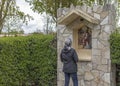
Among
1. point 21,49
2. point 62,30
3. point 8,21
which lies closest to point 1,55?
point 21,49

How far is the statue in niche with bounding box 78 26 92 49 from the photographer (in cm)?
1049

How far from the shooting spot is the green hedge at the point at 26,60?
10625mm

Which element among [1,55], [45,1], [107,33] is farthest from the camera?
[45,1]

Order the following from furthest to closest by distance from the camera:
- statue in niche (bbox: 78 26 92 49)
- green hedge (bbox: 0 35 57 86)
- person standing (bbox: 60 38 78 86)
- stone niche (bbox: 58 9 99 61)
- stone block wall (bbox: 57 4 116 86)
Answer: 1. green hedge (bbox: 0 35 57 86)
2. statue in niche (bbox: 78 26 92 49)
3. stone niche (bbox: 58 9 99 61)
4. stone block wall (bbox: 57 4 116 86)
5. person standing (bbox: 60 38 78 86)

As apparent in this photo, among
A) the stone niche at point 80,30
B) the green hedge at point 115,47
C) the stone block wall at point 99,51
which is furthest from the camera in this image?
the stone niche at point 80,30

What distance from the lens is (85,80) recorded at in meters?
10.4

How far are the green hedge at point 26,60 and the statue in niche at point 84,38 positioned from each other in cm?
90

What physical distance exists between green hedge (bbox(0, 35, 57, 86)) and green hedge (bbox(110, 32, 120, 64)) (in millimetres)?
1986

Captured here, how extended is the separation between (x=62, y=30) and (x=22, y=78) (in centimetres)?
206

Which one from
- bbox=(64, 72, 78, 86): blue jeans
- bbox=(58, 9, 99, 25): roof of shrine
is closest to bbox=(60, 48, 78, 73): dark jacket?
bbox=(64, 72, 78, 86): blue jeans

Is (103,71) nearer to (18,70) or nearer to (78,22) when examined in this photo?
(78,22)

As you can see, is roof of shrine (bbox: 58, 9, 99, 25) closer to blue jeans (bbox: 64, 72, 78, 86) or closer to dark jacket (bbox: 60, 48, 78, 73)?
dark jacket (bbox: 60, 48, 78, 73)

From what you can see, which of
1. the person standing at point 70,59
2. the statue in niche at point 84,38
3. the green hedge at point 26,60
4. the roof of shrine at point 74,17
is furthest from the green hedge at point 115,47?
the green hedge at point 26,60

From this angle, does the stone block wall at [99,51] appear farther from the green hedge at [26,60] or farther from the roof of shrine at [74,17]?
the green hedge at [26,60]
